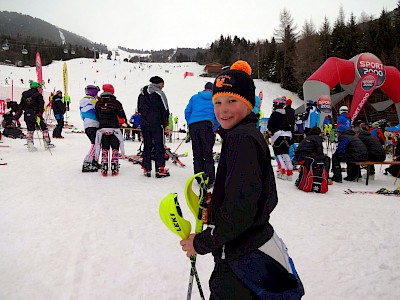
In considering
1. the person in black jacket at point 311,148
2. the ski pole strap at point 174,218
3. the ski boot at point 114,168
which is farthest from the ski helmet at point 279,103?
the ski pole strap at point 174,218

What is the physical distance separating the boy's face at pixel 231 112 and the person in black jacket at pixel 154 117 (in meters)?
4.64

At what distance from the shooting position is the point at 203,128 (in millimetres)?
5547

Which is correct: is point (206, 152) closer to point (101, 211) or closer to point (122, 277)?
point (101, 211)

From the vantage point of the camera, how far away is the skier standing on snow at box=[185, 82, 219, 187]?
18.2 ft

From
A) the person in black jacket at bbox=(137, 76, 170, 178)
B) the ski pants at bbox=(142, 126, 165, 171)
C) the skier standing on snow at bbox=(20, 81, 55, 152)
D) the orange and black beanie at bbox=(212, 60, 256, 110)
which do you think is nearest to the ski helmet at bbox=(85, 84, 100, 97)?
the person in black jacket at bbox=(137, 76, 170, 178)

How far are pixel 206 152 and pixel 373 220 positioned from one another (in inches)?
114

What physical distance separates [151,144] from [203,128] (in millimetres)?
1352

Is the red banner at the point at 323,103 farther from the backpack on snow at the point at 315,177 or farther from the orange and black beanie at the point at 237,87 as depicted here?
the orange and black beanie at the point at 237,87

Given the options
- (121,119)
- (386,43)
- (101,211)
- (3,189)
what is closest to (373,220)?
(101,211)

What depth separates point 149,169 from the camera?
6.35 metres

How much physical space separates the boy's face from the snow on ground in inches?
62.6

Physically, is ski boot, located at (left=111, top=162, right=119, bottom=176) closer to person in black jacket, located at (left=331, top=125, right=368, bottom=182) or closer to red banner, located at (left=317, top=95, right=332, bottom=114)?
person in black jacket, located at (left=331, top=125, right=368, bottom=182)

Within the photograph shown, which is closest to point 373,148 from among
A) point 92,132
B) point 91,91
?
point 92,132

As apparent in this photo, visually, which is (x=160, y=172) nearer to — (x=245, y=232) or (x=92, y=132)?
(x=92, y=132)
